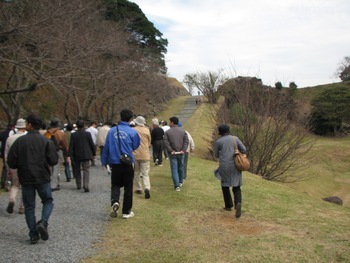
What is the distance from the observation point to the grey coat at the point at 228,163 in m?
6.90

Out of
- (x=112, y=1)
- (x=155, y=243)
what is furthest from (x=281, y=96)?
(x=112, y=1)

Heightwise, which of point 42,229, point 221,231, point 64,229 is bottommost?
point 221,231

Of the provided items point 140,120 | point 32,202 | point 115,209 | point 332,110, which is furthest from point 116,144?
point 332,110

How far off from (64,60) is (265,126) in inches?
387

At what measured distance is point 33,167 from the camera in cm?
501

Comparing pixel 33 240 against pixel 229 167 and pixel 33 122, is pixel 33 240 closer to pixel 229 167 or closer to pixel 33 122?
pixel 33 122

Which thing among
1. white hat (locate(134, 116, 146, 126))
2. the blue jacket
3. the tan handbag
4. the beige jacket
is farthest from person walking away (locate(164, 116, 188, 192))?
the blue jacket

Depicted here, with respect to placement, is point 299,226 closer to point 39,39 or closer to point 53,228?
point 53,228

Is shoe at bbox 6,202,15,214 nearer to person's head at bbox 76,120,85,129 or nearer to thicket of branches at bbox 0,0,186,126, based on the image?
person's head at bbox 76,120,85,129

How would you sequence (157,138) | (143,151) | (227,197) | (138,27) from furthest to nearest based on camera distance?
1. (138,27)
2. (157,138)
3. (143,151)
4. (227,197)

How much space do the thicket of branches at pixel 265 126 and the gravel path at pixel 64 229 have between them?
9304 millimetres

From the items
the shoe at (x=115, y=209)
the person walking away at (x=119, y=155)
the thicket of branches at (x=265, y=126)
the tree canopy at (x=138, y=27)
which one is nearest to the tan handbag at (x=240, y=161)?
the person walking away at (x=119, y=155)

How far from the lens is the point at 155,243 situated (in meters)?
5.47

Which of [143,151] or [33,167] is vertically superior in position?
[33,167]
